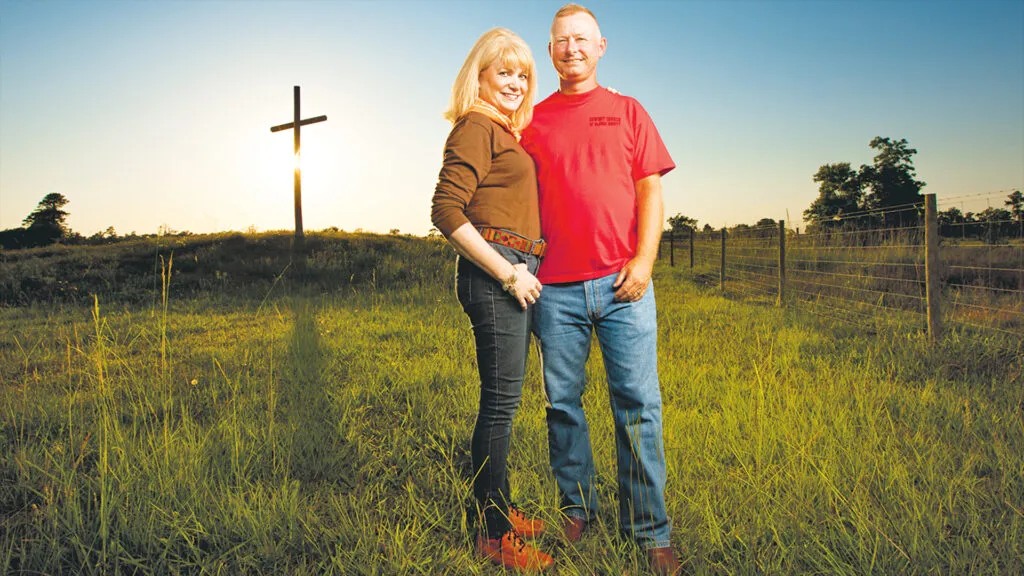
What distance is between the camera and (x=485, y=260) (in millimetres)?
1775

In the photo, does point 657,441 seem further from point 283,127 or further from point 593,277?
point 283,127

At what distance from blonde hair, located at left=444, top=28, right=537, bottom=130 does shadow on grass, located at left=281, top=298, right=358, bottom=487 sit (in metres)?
1.76

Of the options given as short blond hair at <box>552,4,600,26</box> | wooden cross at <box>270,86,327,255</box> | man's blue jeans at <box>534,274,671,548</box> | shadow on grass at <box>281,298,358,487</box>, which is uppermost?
wooden cross at <box>270,86,327,255</box>

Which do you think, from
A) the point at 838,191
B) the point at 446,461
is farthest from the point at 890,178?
the point at 446,461

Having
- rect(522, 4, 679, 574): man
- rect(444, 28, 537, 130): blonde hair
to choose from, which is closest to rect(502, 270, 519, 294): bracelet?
rect(522, 4, 679, 574): man

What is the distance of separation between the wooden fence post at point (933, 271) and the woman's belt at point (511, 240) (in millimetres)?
5129

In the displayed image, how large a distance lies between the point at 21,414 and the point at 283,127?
10342 millimetres

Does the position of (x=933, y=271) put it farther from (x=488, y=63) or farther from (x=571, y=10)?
(x=488, y=63)

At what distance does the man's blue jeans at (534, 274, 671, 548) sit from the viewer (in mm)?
1973

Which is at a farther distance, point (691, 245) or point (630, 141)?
point (691, 245)

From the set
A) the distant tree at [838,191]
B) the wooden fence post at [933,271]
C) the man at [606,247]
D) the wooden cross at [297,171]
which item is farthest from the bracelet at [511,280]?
the distant tree at [838,191]

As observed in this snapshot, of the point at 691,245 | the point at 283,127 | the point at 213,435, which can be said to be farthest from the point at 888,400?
the point at 691,245

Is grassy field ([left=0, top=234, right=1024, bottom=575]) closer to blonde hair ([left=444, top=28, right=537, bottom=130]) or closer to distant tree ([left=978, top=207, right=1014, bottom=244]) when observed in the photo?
distant tree ([left=978, top=207, right=1014, bottom=244])

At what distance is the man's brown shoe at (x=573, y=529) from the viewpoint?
6.97 feet
